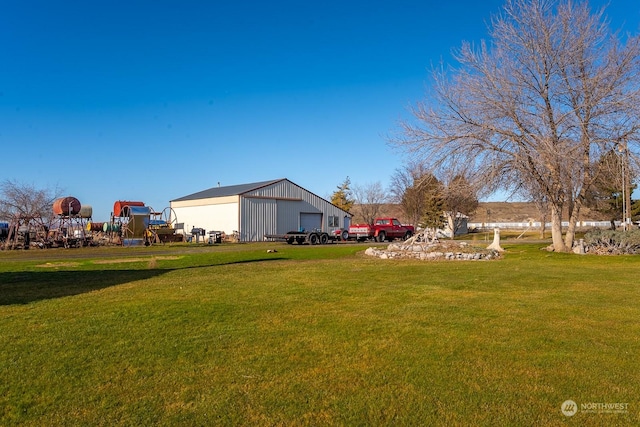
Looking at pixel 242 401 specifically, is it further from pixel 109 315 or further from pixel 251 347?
pixel 109 315

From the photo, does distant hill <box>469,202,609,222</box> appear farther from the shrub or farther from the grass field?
the grass field

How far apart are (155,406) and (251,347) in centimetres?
173

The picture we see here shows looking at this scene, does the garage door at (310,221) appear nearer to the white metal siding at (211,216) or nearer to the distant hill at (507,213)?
the white metal siding at (211,216)

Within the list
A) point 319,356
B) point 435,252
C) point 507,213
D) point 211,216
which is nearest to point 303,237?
point 211,216

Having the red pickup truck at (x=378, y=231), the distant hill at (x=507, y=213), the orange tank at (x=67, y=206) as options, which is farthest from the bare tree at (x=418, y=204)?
the distant hill at (x=507, y=213)

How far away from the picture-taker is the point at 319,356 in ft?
17.5

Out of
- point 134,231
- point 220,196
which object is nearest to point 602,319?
point 134,231

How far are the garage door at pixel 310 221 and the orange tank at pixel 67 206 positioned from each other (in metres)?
18.7

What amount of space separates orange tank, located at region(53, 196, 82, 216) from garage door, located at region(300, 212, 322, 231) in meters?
18.7

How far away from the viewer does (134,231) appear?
32.9 metres

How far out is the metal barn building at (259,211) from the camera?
131 feet

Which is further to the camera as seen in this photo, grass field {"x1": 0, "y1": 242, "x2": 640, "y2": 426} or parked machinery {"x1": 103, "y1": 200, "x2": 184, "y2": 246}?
parked machinery {"x1": 103, "y1": 200, "x2": 184, "y2": 246}

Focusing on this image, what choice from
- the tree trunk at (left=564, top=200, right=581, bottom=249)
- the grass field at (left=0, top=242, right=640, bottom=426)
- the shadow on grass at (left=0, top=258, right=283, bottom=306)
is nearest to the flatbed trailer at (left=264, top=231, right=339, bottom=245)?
the tree trunk at (left=564, top=200, right=581, bottom=249)

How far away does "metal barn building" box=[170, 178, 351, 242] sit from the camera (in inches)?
1571
